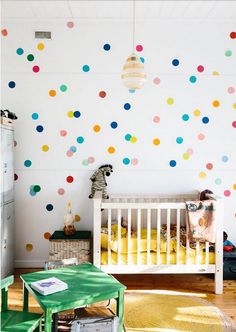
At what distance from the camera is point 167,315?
250 centimetres

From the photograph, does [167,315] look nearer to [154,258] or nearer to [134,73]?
[154,258]

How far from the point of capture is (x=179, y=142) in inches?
139

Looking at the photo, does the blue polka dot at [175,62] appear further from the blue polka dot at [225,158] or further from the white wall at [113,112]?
the blue polka dot at [225,158]

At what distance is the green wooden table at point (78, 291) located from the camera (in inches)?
68.0

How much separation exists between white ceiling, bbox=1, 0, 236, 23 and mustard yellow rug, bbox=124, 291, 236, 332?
256 cm

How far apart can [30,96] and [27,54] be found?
42 centimetres

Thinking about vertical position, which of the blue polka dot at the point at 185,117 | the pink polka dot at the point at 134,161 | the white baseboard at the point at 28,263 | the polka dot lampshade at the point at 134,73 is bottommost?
the white baseboard at the point at 28,263

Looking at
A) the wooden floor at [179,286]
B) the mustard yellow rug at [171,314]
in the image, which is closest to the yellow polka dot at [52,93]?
the wooden floor at [179,286]

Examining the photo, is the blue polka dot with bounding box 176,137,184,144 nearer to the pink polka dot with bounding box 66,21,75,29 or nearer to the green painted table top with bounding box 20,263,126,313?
the pink polka dot with bounding box 66,21,75,29

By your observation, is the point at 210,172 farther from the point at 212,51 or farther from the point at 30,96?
the point at 30,96

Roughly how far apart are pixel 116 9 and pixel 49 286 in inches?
99.8

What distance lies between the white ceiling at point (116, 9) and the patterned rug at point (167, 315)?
2559 mm

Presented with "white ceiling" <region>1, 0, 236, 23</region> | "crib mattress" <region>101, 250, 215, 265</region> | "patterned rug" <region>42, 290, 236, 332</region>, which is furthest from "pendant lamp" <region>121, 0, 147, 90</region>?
"patterned rug" <region>42, 290, 236, 332</region>

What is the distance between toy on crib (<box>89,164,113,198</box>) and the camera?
340 cm
